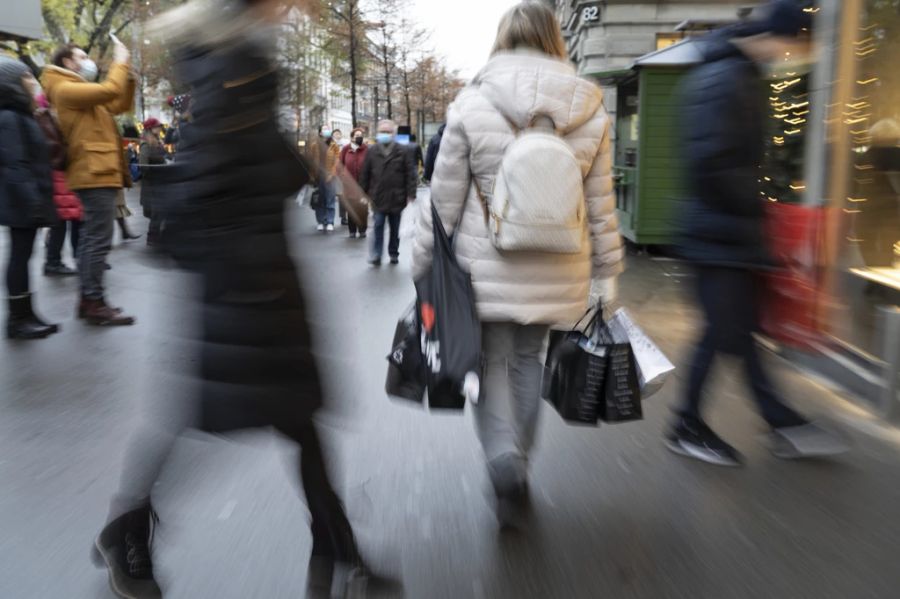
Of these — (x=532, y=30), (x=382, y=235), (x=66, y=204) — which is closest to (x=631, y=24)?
(x=382, y=235)

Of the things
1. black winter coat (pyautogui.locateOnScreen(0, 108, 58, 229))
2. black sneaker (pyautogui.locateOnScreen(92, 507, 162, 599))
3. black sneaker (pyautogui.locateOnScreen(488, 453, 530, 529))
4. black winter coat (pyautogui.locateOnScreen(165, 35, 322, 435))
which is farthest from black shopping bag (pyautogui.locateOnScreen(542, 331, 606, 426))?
black winter coat (pyautogui.locateOnScreen(0, 108, 58, 229))

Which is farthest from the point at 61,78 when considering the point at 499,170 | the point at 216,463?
the point at 499,170

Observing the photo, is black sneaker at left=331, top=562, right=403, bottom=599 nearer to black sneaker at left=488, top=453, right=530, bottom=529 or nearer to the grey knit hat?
black sneaker at left=488, top=453, right=530, bottom=529

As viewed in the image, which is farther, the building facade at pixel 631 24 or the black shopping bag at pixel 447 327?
the building facade at pixel 631 24

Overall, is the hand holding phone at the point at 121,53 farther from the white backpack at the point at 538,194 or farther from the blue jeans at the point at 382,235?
the blue jeans at the point at 382,235

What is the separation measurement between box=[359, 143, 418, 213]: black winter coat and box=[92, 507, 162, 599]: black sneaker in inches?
350

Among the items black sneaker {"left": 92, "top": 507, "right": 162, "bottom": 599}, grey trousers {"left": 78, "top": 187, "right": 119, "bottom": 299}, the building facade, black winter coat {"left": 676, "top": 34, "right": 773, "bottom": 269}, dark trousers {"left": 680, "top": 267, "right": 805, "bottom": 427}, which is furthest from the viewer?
the building facade

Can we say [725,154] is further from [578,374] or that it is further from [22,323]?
[22,323]

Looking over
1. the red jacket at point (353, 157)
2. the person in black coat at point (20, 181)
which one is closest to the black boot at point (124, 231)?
the red jacket at point (353, 157)

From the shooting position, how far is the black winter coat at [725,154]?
381cm

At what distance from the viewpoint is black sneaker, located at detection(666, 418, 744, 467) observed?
4.19m

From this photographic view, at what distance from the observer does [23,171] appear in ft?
20.6

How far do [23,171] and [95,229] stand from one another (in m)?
0.71

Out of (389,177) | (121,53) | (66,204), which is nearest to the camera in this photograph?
(121,53)
